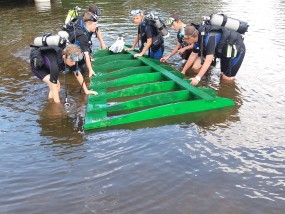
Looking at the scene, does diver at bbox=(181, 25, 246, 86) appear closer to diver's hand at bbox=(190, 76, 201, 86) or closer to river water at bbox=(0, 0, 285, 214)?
diver's hand at bbox=(190, 76, 201, 86)

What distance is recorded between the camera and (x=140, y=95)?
7.00 m

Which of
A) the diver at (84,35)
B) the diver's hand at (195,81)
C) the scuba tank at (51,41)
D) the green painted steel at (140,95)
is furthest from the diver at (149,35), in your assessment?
the scuba tank at (51,41)

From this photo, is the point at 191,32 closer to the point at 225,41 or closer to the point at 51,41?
the point at 225,41

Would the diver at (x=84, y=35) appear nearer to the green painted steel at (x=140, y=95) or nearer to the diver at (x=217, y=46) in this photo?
the green painted steel at (x=140, y=95)

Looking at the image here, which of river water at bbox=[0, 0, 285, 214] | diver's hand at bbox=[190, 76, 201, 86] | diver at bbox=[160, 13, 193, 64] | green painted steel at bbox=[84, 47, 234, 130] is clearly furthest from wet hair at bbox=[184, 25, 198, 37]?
river water at bbox=[0, 0, 285, 214]

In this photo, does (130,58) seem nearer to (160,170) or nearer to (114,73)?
(114,73)

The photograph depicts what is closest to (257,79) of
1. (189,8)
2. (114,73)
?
(114,73)

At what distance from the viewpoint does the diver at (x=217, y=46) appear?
6555mm

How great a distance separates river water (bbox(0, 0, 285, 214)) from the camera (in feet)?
12.1

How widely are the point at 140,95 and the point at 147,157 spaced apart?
103 inches

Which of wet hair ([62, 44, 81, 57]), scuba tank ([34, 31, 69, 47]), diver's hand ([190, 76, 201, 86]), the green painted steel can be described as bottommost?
the green painted steel

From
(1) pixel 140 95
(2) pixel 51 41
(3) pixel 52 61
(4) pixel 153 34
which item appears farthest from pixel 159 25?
(3) pixel 52 61

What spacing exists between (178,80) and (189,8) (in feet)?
44.1

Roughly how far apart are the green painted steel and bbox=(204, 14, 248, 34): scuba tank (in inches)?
53.9
